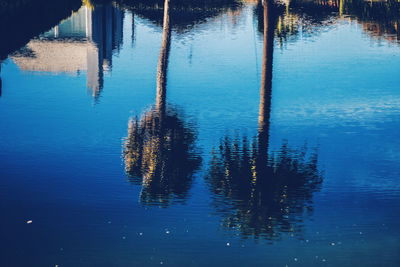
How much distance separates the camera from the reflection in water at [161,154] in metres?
14.8

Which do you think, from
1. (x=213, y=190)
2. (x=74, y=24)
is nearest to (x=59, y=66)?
(x=74, y=24)

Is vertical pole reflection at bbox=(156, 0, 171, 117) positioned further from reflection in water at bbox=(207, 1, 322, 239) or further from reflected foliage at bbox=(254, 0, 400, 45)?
reflected foliage at bbox=(254, 0, 400, 45)

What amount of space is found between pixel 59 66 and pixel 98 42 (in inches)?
359

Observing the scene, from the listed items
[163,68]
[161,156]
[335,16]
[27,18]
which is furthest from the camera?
[335,16]

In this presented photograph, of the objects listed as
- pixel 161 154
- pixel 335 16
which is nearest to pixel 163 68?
pixel 161 154

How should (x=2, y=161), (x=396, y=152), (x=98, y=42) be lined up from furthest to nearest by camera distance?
(x=98, y=42)
(x=396, y=152)
(x=2, y=161)

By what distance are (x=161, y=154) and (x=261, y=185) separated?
9.14 ft

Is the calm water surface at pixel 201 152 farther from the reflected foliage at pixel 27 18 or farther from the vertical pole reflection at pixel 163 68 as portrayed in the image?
the reflected foliage at pixel 27 18

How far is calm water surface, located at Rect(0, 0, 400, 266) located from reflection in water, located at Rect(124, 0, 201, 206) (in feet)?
0.15

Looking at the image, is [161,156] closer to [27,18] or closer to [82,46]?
[82,46]

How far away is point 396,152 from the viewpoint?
58.1 feet

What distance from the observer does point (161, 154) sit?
56.0ft

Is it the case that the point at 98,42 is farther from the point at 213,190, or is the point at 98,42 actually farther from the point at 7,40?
the point at 213,190

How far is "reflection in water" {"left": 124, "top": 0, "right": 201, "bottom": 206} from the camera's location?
14.8m
